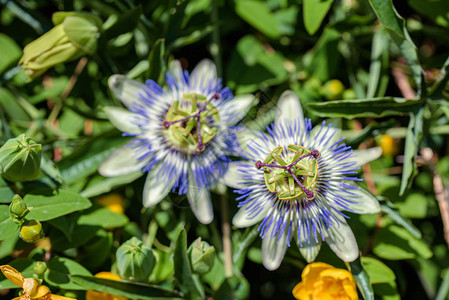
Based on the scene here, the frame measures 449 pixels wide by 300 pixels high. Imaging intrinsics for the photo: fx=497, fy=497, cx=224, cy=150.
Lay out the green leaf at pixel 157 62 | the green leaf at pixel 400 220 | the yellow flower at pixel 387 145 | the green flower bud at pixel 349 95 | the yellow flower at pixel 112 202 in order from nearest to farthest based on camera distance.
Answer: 1. the green leaf at pixel 400 220
2. the green leaf at pixel 157 62
3. the yellow flower at pixel 112 202
4. the green flower bud at pixel 349 95
5. the yellow flower at pixel 387 145

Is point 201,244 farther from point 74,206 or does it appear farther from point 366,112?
point 366,112

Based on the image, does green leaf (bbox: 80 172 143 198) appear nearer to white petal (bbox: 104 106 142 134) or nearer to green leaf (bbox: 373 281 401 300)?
white petal (bbox: 104 106 142 134)

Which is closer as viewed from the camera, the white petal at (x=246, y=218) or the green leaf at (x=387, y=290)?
the white petal at (x=246, y=218)

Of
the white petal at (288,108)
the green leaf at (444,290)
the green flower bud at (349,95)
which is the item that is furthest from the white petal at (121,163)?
the green leaf at (444,290)

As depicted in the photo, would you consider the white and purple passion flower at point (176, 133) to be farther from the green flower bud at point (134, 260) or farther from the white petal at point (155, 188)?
the green flower bud at point (134, 260)

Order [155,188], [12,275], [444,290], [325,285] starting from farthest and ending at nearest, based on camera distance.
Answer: [444,290], [155,188], [325,285], [12,275]

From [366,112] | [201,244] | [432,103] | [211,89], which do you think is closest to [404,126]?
[432,103]

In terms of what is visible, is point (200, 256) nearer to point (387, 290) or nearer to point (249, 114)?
point (249, 114)

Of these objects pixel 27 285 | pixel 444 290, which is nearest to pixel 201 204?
pixel 27 285
